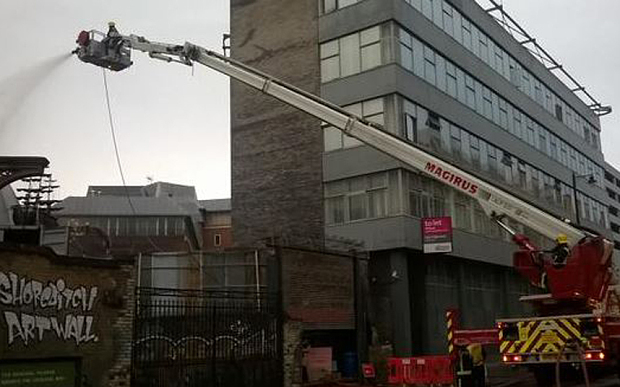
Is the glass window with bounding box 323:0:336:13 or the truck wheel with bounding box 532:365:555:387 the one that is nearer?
the truck wheel with bounding box 532:365:555:387

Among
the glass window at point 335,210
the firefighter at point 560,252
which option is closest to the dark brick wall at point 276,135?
the glass window at point 335,210

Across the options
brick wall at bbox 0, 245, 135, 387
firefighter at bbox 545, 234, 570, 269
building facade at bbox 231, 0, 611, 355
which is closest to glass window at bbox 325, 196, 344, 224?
building facade at bbox 231, 0, 611, 355

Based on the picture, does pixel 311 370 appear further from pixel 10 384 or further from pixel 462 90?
pixel 462 90

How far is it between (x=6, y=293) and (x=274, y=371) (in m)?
9.10

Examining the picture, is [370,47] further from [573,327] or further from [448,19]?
[573,327]

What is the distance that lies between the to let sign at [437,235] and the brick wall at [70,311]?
18.2 m

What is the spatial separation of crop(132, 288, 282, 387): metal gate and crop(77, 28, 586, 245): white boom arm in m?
5.65

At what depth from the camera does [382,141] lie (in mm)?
20016

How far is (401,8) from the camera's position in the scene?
110ft

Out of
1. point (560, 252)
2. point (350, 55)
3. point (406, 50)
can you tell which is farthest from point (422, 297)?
→ point (560, 252)

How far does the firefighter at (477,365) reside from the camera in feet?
60.9

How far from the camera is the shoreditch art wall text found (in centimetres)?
1287

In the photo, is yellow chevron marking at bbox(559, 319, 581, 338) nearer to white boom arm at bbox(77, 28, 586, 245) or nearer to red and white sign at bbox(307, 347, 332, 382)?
white boom arm at bbox(77, 28, 586, 245)

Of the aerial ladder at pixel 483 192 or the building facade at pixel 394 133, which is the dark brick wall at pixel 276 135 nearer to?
the building facade at pixel 394 133
